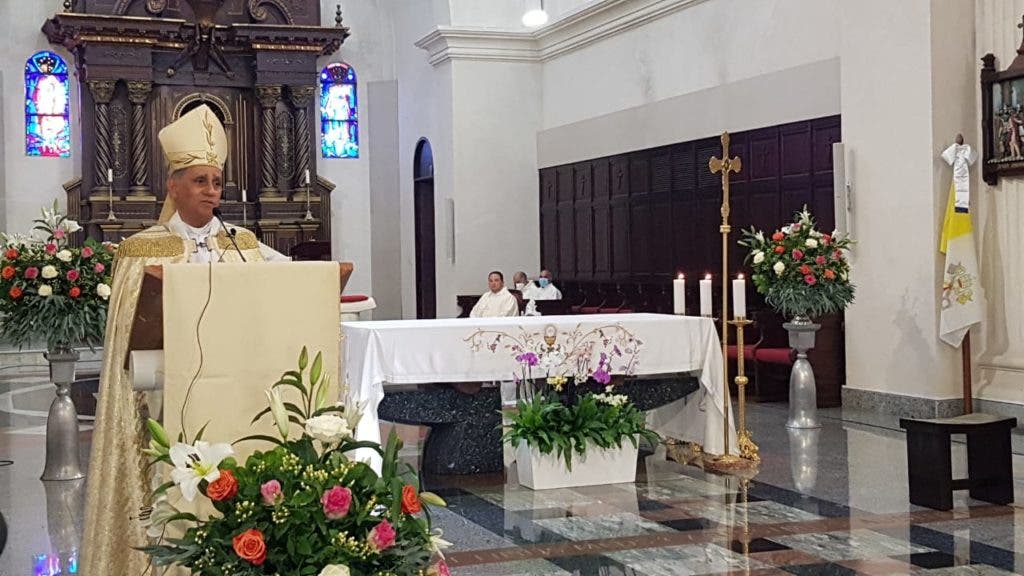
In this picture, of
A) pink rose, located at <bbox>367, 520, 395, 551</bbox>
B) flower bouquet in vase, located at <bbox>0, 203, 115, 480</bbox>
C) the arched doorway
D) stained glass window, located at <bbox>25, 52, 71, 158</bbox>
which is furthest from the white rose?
stained glass window, located at <bbox>25, 52, 71, 158</bbox>

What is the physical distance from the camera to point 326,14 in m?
23.2

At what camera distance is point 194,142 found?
4352 millimetres

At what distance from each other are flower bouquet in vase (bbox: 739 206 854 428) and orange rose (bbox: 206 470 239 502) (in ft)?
25.3

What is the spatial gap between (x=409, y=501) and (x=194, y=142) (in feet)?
5.34

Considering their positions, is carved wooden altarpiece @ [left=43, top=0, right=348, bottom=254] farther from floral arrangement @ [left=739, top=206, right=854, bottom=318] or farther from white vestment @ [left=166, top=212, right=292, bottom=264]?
white vestment @ [left=166, top=212, right=292, bottom=264]

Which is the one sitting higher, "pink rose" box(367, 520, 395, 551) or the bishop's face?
the bishop's face

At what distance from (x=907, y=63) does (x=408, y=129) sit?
40.6 feet

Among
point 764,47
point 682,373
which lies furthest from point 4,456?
point 764,47

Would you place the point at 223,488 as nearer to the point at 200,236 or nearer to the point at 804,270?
the point at 200,236

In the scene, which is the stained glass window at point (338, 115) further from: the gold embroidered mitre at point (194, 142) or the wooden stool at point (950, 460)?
the gold embroidered mitre at point (194, 142)

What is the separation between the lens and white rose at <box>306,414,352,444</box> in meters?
3.38

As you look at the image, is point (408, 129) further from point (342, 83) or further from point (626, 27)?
point (626, 27)

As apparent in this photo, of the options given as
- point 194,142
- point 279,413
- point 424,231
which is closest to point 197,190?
point 194,142

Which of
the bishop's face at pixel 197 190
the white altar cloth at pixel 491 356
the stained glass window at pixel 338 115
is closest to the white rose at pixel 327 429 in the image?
the bishop's face at pixel 197 190
